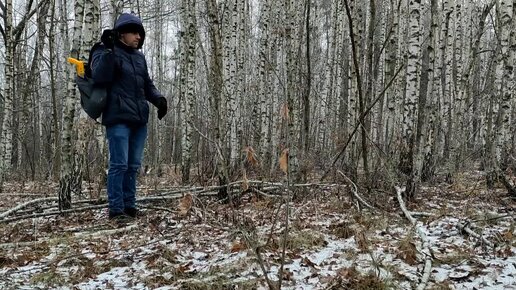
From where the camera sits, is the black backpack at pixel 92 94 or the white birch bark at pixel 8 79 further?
the white birch bark at pixel 8 79

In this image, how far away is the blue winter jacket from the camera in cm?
418

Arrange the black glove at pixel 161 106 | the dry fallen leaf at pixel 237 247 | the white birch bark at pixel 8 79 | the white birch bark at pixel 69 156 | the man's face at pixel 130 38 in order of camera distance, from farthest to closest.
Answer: the white birch bark at pixel 8 79, the white birch bark at pixel 69 156, the black glove at pixel 161 106, the man's face at pixel 130 38, the dry fallen leaf at pixel 237 247

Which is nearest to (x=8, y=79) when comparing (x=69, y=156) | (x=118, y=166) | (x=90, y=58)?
(x=69, y=156)

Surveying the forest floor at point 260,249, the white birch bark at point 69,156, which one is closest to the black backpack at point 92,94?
the white birch bark at point 69,156

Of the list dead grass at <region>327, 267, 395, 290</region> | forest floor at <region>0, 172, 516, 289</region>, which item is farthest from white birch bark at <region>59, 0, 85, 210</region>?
dead grass at <region>327, 267, 395, 290</region>

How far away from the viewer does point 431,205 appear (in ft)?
16.9

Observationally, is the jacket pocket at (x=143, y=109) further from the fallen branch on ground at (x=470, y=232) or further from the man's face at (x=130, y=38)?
the fallen branch on ground at (x=470, y=232)

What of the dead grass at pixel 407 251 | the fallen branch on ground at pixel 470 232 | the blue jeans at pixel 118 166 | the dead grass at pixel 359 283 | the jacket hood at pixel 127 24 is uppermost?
the jacket hood at pixel 127 24

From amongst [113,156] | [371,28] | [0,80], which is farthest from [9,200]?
[0,80]

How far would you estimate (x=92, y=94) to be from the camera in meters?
4.24

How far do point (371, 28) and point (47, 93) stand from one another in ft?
103

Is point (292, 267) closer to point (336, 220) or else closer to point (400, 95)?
point (336, 220)

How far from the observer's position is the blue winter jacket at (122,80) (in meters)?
4.18

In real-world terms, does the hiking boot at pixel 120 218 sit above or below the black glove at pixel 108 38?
below
